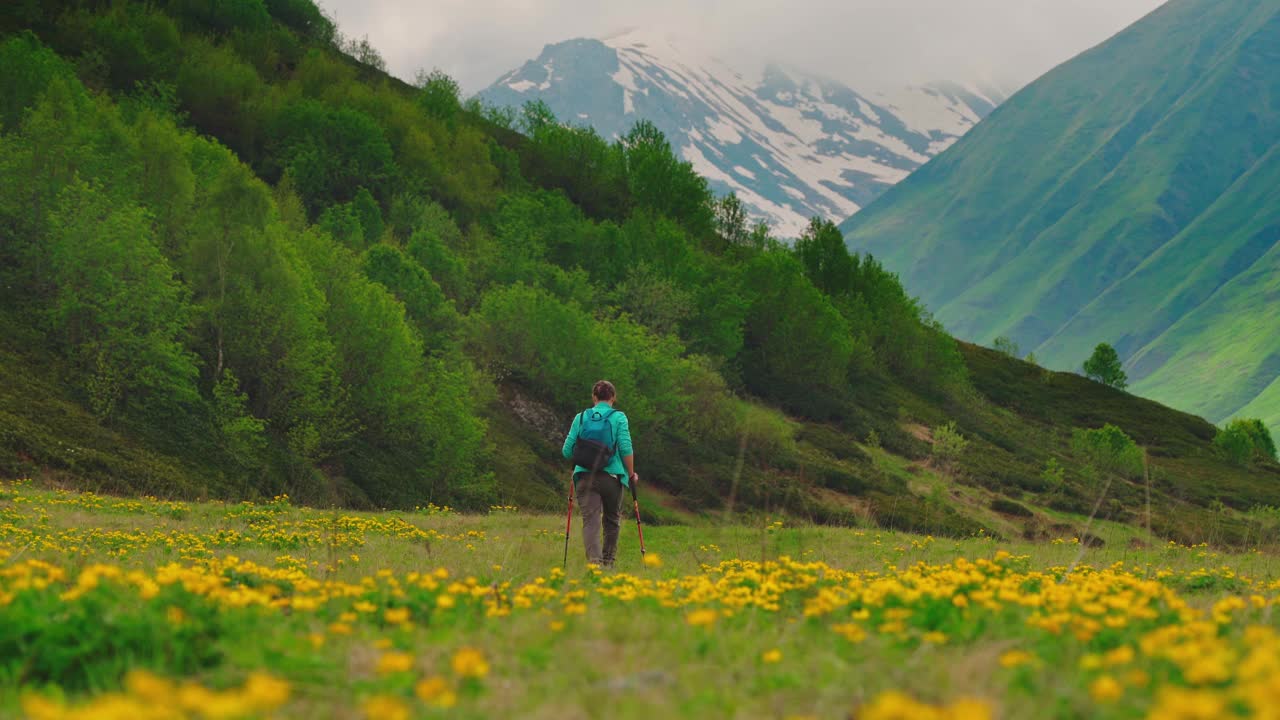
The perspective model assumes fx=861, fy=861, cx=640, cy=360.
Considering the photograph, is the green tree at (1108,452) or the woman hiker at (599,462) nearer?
the woman hiker at (599,462)

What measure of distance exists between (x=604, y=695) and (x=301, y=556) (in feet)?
36.4

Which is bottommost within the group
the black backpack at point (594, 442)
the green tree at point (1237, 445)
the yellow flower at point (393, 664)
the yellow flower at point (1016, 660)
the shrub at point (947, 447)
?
the yellow flower at point (393, 664)

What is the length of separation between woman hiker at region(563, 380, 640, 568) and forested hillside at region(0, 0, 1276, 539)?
8.68 feet

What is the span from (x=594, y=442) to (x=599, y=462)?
0.96 feet

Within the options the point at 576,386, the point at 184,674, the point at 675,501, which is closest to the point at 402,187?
the point at 576,386

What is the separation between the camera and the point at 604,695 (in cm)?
424

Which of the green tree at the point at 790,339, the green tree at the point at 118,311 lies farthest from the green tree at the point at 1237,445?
the green tree at the point at 118,311

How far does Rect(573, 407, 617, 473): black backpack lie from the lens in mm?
12016

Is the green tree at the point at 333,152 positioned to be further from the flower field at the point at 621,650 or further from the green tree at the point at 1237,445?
the green tree at the point at 1237,445

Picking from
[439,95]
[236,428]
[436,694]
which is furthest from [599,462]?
[439,95]

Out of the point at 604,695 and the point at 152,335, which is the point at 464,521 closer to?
the point at 152,335

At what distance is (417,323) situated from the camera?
49125 mm

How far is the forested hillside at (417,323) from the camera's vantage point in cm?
3369

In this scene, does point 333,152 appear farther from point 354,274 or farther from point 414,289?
point 354,274
